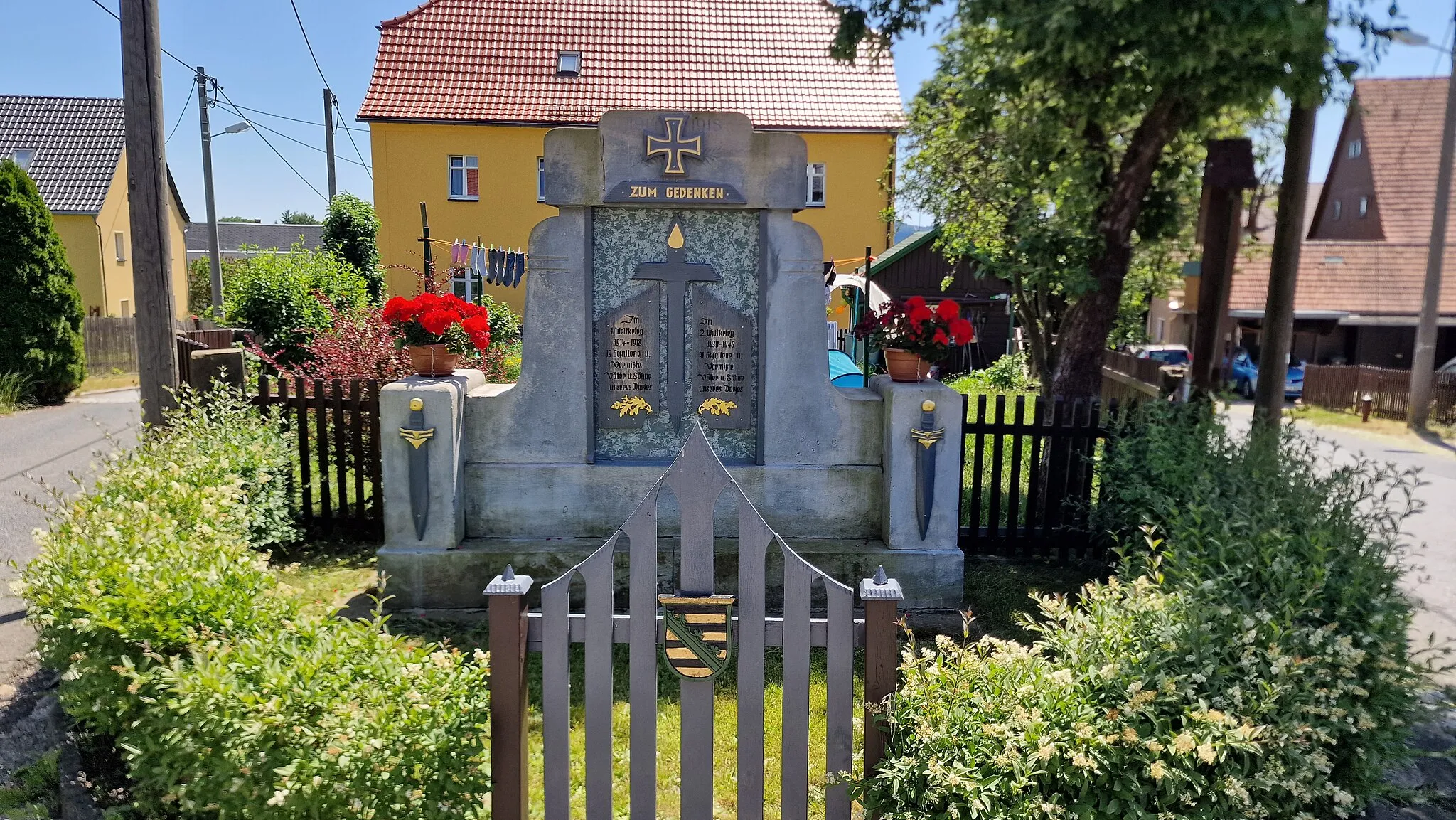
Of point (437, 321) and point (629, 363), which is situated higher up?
point (437, 321)

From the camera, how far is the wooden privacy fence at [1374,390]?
57.3 ft

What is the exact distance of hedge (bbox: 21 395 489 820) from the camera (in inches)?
97.0

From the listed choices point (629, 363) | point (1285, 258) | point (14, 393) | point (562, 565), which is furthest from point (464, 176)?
point (1285, 258)

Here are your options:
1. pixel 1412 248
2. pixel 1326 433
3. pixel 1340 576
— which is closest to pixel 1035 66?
pixel 1340 576

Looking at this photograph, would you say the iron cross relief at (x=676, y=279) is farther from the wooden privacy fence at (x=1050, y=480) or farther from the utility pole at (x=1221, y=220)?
the utility pole at (x=1221, y=220)

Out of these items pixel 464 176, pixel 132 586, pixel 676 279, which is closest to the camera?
pixel 132 586

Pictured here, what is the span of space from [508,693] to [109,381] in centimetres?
2098

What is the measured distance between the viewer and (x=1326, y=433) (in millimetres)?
16938

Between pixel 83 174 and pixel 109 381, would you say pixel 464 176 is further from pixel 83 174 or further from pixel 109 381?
pixel 83 174

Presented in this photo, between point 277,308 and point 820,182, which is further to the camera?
point 820,182

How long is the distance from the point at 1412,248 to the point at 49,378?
102 ft

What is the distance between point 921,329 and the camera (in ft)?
18.5

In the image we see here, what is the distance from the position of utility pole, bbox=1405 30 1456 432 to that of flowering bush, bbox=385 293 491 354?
16.4 metres

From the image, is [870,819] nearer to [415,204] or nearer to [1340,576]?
[1340,576]
